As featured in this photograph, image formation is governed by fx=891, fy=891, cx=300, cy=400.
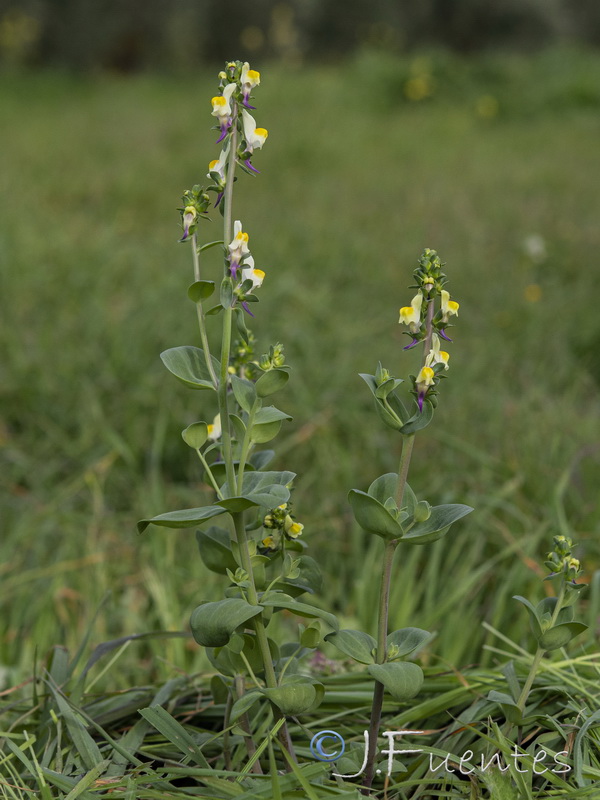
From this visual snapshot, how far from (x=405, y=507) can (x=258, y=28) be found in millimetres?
9127

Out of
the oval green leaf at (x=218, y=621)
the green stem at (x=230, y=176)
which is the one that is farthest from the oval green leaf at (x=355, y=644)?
the green stem at (x=230, y=176)

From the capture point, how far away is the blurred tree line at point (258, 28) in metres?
8.82

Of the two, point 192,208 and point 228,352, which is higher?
point 192,208

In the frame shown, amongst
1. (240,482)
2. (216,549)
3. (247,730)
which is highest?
(240,482)

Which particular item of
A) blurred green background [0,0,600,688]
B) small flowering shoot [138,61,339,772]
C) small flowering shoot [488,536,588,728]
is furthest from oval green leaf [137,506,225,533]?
blurred green background [0,0,600,688]

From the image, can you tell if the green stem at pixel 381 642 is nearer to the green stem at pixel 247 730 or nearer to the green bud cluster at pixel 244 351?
the green stem at pixel 247 730

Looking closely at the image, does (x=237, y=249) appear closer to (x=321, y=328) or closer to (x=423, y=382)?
(x=423, y=382)

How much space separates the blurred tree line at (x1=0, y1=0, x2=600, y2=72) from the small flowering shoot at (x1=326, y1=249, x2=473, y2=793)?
8.62 metres

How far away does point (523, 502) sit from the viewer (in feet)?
7.00

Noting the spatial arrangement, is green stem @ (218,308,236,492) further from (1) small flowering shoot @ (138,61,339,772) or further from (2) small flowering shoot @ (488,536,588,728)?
(2) small flowering shoot @ (488,536,588,728)

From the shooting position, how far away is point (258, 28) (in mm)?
9227

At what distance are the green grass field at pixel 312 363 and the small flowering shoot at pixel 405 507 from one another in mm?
309

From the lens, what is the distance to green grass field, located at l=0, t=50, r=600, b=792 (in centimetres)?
A: 195

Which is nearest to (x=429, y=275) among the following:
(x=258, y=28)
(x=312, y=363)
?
(x=312, y=363)
